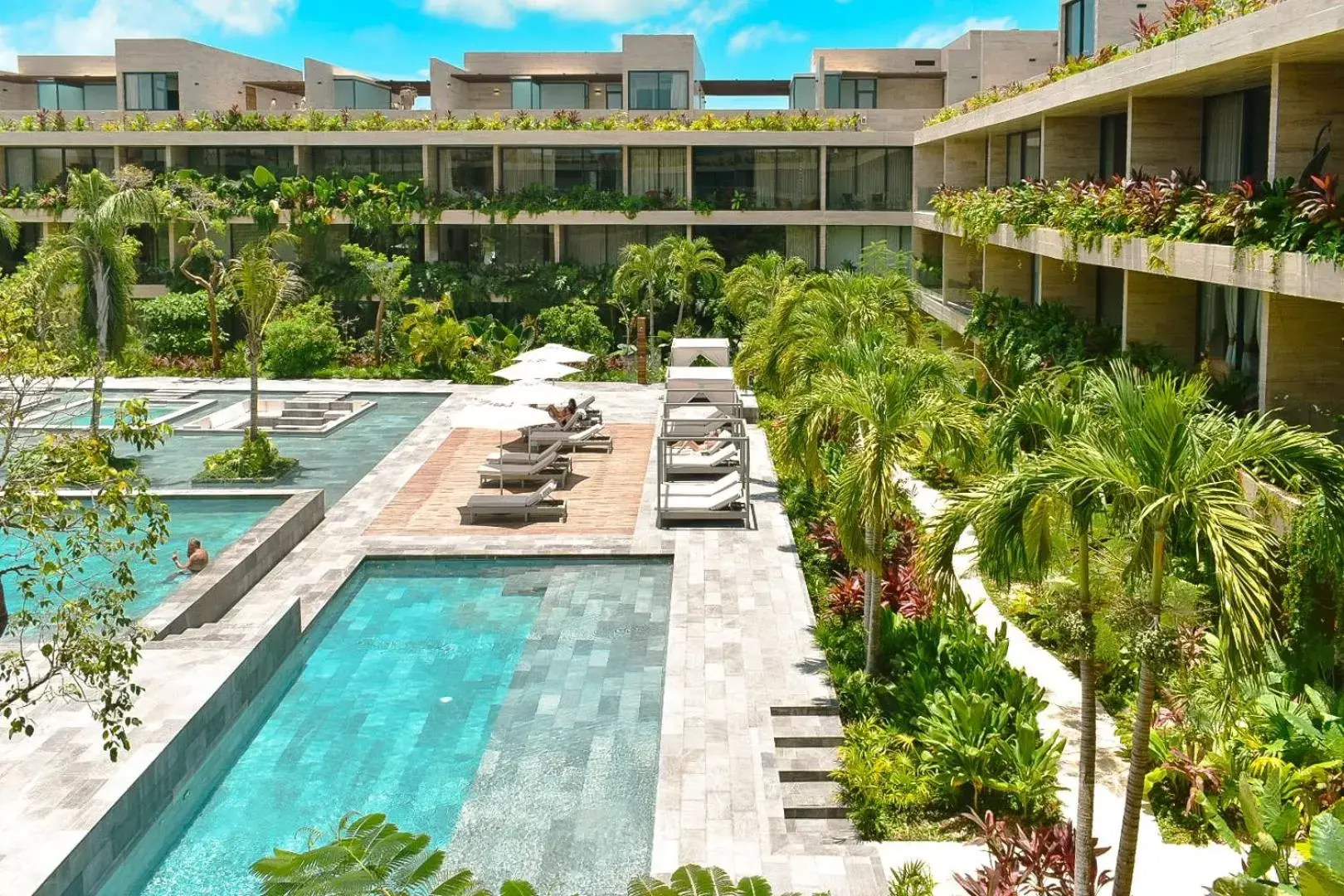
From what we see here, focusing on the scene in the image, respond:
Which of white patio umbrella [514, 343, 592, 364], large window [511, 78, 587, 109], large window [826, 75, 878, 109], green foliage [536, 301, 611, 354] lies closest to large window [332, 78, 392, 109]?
large window [511, 78, 587, 109]

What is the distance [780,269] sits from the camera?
125 ft

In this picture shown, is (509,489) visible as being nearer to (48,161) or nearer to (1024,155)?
(1024,155)

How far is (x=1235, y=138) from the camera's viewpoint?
2106 centimetres

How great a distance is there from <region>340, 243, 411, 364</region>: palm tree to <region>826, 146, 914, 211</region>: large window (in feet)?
49.7

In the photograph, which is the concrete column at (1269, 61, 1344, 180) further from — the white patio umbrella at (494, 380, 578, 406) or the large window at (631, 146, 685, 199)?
the large window at (631, 146, 685, 199)

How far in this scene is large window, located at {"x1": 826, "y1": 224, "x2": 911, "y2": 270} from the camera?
160ft

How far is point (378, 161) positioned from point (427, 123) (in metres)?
2.56

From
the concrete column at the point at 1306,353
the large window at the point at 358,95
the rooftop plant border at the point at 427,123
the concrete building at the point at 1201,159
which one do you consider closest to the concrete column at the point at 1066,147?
the concrete building at the point at 1201,159

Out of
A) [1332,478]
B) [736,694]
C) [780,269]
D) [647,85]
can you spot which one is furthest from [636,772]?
[647,85]

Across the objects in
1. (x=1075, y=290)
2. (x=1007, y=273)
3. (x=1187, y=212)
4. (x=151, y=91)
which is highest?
(x=151, y=91)

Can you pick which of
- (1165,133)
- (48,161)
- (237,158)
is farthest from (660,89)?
(1165,133)

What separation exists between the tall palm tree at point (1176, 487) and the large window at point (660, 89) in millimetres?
46851

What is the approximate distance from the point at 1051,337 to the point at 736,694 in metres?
12.4

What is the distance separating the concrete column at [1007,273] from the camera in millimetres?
32062
